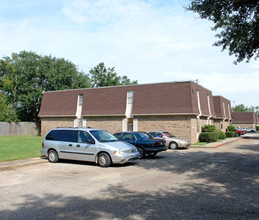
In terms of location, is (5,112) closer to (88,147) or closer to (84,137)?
(84,137)

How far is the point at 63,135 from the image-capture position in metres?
13.1

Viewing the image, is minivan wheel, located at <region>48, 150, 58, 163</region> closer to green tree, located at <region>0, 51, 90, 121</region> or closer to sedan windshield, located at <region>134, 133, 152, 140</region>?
sedan windshield, located at <region>134, 133, 152, 140</region>

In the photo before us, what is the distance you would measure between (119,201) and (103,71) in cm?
5771

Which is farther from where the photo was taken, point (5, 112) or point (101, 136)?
point (5, 112)

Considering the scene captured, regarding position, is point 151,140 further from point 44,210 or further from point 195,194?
point 44,210

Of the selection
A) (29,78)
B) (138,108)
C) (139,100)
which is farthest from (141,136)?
(29,78)

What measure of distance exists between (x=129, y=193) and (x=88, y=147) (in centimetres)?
527

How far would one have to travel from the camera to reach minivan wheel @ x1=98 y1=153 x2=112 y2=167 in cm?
1154

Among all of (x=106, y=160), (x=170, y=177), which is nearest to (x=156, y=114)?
(x=106, y=160)

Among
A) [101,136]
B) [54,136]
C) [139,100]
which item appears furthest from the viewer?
[139,100]

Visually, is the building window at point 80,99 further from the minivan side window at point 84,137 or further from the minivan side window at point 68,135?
the minivan side window at point 84,137

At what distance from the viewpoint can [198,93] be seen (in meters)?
29.5

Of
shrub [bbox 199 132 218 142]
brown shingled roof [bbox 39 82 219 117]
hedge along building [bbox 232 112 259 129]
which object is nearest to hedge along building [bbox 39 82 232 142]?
brown shingled roof [bbox 39 82 219 117]

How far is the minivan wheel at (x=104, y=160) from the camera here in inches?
454
